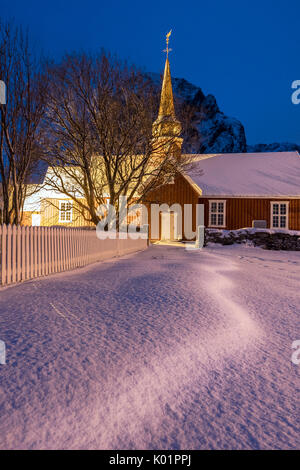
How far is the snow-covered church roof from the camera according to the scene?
27219mm

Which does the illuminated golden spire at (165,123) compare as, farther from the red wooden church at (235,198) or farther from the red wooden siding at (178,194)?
the red wooden siding at (178,194)

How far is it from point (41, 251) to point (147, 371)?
6.16 m

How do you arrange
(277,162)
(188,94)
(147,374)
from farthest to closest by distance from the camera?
(188,94) → (277,162) → (147,374)

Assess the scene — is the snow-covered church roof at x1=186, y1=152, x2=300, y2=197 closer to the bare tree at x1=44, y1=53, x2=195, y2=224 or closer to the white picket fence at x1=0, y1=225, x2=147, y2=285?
the bare tree at x1=44, y1=53, x2=195, y2=224

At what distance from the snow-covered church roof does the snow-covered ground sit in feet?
67.3

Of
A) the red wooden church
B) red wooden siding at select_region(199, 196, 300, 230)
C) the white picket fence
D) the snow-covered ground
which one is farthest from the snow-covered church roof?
the snow-covered ground

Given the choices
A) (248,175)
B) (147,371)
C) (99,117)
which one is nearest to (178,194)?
(248,175)

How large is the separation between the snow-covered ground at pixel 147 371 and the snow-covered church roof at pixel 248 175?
2050 centimetres
